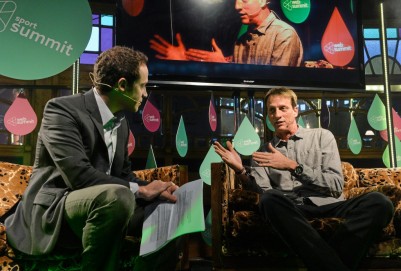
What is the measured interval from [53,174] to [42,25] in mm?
992

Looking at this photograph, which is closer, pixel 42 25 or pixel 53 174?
pixel 53 174

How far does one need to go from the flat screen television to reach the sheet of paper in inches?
73.8

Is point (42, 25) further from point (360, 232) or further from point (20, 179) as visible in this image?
point (360, 232)

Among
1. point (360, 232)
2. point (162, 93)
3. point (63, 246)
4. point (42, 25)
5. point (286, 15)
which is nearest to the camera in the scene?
point (63, 246)

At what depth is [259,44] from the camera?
3.39 m

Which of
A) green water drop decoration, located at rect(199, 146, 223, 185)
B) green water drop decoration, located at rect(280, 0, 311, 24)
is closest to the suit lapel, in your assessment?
green water drop decoration, located at rect(199, 146, 223, 185)

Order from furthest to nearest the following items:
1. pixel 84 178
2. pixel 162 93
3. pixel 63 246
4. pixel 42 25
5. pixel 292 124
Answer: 1. pixel 162 93
2. pixel 292 124
3. pixel 42 25
4. pixel 63 246
5. pixel 84 178

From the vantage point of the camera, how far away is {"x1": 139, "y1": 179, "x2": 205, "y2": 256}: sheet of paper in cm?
124

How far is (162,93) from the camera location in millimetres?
5516

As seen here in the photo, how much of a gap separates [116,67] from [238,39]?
1.92 metres

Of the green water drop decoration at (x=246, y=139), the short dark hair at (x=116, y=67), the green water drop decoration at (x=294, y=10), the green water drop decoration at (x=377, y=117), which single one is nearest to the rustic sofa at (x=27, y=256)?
the short dark hair at (x=116, y=67)

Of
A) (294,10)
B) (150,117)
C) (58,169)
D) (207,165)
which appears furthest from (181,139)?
(58,169)

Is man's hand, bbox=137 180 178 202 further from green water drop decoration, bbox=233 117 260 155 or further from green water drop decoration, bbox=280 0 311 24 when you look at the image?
green water drop decoration, bbox=280 0 311 24

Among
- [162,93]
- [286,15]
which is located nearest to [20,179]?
[286,15]
